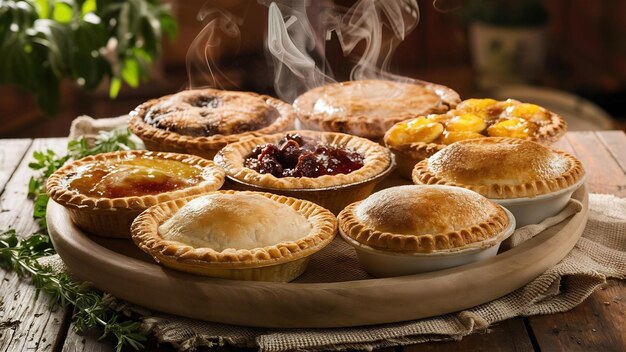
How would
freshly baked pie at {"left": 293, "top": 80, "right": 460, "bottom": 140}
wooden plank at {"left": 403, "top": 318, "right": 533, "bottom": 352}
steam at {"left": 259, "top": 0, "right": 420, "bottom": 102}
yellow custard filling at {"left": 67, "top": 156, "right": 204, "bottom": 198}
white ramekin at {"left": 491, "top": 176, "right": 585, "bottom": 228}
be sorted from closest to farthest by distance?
1. wooden plank at {"left": 403, "top": 318, "right": 533, "bottom": 352}
2. white ramekin at {"left": 491, "top": 176, "right": 585, "bottom": 228}
3. yellow custard filling at {"left": 67, "top": 156, "right": 204, "bottom": 198}
4. freshly baked pie at {"left": 293, "top": 80, "right": 460, "bottom": 140}
5. steam at {"left": 259, "top": 0, "right": 420, "bottom": 102}

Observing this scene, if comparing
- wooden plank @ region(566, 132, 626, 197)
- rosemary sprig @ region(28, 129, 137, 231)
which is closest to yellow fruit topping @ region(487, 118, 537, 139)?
wooden plank @ region(566, 132, 626, 197)

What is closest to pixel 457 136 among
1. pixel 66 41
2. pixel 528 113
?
pixel 528 113

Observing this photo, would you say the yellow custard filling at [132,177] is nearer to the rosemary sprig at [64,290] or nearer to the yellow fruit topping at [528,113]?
the rosemary sprig at [64,290]

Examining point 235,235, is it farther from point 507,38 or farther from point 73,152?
point 507,38

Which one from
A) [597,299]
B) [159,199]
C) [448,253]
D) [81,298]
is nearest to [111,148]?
[159,199]

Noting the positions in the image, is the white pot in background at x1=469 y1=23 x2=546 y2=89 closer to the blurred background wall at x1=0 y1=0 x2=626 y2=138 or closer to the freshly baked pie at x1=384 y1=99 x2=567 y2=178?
the blurred background wall at x1=0 y1=0 x2=626 y2=138

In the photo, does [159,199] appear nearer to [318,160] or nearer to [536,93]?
[318,160]
